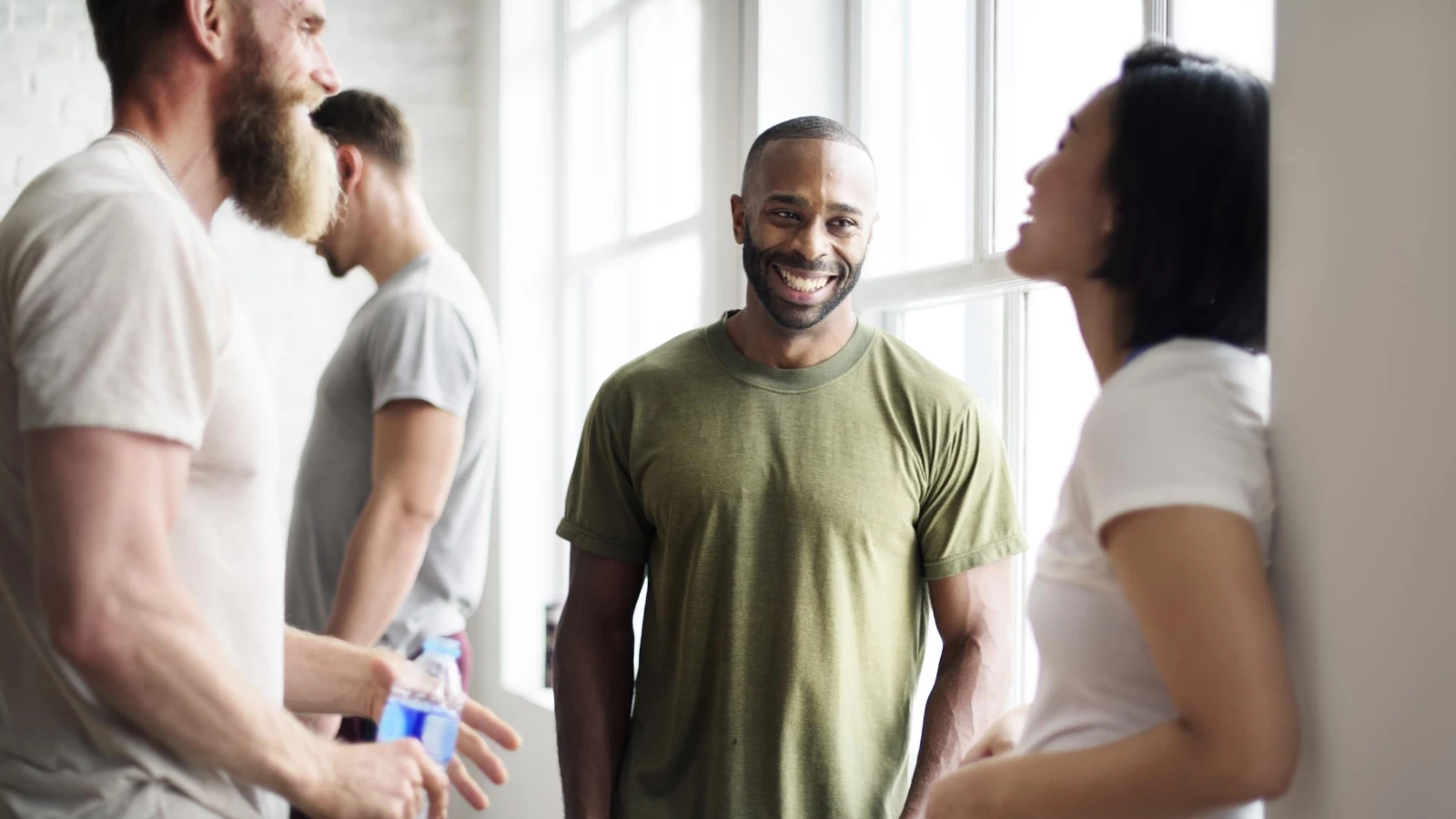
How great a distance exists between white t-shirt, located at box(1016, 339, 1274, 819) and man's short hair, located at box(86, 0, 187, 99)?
1.00 metres

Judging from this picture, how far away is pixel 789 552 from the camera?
182 cm

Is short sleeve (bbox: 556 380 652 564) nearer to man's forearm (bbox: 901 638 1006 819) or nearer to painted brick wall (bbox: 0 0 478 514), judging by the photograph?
man's forearm (bbox: 901 638 1006 819)

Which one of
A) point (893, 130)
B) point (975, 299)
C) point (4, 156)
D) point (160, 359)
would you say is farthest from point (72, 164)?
point (4, 156)

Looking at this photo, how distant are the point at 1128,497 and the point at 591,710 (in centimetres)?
119

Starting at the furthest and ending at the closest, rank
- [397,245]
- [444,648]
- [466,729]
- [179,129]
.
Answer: [397,245] → [444,648] → [466,729] → [179,129]

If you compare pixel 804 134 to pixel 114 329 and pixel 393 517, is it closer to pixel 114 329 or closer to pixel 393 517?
pixel 393 517

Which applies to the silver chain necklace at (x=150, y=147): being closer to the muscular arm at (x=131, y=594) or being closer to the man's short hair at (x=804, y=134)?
the muscular arm at (x=131, y=594)

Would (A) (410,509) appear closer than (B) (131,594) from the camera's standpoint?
No

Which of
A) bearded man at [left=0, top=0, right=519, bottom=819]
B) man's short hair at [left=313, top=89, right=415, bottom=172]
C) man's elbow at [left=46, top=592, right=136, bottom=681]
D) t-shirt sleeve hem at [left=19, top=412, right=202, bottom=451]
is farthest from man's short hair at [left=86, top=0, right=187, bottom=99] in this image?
man's short hair at [left=313, top=89, right=415, bottom=172]

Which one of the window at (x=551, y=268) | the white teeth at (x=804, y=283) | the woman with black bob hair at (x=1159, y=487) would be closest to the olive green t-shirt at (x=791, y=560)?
the white teeth at (x=804, y=283)

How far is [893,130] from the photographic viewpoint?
271 centimetres

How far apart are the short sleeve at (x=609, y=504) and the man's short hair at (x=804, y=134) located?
0.45 m

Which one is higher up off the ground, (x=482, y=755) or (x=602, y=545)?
(x=602, y=545)

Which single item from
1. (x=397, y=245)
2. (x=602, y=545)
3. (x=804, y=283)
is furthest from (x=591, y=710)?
(x=397, y=245)
